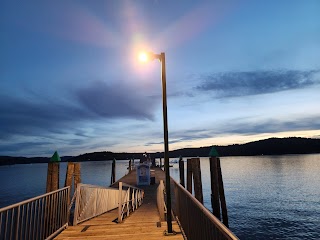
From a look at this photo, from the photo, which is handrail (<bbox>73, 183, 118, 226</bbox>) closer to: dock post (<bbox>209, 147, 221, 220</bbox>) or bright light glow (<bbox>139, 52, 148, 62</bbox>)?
bright light glow (<bbox>139, 52, 148, 62</bbox>)

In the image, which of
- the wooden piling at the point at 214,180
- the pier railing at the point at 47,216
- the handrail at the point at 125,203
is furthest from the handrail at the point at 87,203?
the wooden piling at the point at 214,180

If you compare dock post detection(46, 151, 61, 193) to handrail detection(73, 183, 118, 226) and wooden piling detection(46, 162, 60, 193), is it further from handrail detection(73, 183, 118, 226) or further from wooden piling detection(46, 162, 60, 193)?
handrail detection(73, 183, 118, 226)

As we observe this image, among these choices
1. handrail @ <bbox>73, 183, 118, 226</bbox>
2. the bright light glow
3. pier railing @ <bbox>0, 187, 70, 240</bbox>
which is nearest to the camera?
pier railing @ <bbox>0, 187, 70, 240</bbox>

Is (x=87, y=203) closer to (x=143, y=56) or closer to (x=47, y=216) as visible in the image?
(x=47, y=216)

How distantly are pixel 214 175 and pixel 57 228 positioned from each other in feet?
36.1

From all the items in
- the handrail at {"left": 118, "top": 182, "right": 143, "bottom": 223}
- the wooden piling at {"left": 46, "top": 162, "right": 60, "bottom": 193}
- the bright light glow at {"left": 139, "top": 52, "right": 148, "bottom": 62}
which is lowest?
the handrail at {"left": 118, "top": 182, "right": 143, "bottom": 223}

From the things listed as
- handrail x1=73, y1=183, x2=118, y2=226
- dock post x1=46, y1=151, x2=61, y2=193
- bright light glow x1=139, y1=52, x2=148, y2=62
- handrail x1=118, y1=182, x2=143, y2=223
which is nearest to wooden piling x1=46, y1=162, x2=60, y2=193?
dock post x1=46, y1=151, x2=61, y2=193

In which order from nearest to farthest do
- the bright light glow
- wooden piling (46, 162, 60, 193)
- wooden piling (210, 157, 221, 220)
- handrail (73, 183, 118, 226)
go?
the bright light glow < handrail (73, 183, 118, 226) < wooden piling (46, 162, 60, 193) < wooden piling (210, 157, 221, 220)

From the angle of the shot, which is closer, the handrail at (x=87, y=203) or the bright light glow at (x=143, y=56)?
the bright light glow at (x=143, y=56)

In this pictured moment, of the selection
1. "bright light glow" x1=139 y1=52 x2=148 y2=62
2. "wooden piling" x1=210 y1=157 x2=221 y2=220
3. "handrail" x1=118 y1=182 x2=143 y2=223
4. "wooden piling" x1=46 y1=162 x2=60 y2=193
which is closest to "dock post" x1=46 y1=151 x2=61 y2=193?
"wooden piling" x1=46 y1=162 x2=60 y2=193

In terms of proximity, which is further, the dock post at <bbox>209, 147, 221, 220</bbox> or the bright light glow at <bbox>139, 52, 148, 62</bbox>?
the dock post at <bbox>209, 147, 221, 220</bbox>

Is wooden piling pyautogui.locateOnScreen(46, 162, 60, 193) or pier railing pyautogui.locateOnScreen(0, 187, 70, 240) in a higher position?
wooden piling pyautogui.locateOnScreen(46, 162, 60, 193)

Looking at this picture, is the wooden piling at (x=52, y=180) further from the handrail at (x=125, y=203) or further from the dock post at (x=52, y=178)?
the handrail at (x=125, y=203)

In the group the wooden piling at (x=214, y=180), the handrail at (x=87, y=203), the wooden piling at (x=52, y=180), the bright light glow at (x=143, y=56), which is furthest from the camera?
the wooden piling at (x=214, y=180)
